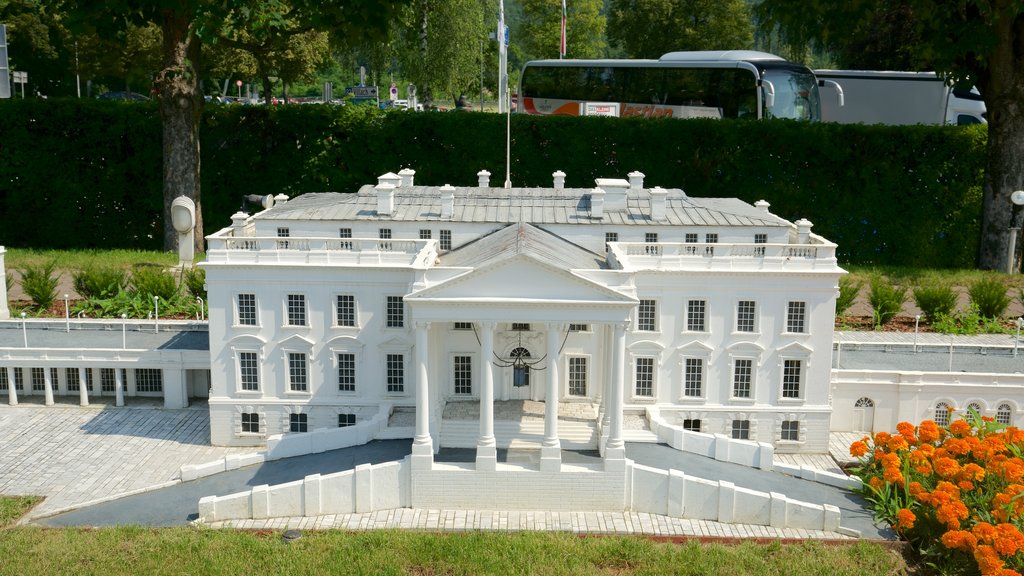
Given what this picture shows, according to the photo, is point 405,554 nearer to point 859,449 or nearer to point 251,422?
point 251,422

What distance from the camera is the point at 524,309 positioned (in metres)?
38.0

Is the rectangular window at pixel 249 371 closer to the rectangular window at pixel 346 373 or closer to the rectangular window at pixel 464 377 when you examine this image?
the rectangular window at pixel 346 373

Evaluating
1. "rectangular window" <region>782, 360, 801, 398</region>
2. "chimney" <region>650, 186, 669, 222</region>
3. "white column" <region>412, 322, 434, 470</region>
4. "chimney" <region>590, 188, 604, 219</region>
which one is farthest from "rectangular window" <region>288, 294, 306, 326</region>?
"rectangular window" <region>782, 360, 801, 398</region>

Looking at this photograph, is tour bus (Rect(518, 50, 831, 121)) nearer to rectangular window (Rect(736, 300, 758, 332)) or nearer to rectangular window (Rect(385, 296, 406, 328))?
rectangular window (Rect(736, 300, 758, 332))

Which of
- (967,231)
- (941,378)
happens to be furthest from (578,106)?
(941,378)

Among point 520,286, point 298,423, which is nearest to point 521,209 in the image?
point 520,286

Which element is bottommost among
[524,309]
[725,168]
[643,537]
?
[643,537]

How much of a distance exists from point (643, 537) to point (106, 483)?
793 inches

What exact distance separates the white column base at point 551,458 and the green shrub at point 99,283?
2777cm

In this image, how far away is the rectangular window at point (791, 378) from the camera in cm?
4412

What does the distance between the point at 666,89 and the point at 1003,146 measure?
19.7 meters

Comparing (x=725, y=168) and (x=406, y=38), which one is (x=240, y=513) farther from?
(x=406, y=38)

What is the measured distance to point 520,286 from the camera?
125ft

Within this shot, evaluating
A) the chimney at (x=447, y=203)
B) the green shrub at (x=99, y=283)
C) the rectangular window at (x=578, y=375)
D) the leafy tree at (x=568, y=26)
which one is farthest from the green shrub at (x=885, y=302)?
the leafy tree at (x=568, y=26)
